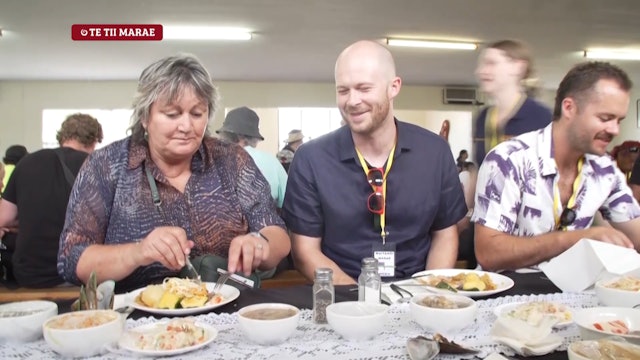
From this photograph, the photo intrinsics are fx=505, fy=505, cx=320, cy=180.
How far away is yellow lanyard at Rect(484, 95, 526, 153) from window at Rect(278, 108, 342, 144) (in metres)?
8.24

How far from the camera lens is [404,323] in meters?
1.17

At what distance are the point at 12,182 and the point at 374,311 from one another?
2.66 m

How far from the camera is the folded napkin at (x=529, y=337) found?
3.18 feet

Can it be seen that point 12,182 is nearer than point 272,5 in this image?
Yes

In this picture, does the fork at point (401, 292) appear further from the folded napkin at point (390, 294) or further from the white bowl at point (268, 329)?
the white bowl at point (268, 329)

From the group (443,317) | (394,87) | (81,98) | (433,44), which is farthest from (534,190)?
(81,98)

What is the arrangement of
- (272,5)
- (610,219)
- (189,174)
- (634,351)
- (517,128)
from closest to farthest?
1. (634,351)
2. (189,174)
3. (610,219)
4. (517,128)
5. (272,5)

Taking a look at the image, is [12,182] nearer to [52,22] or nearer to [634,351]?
[634,351]

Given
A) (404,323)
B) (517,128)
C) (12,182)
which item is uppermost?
(517,128)

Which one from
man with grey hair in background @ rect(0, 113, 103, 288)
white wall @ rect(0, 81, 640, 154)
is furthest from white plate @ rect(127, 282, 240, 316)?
white wall @ rect(0, 81, 640, 154)

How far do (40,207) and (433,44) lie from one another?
20.4 ft

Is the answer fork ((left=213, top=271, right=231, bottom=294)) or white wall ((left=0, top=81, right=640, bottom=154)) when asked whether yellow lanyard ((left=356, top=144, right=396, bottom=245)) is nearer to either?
fork ((left=213, top=271, right=231, bottom=294))

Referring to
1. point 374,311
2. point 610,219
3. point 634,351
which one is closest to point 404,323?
point 374,311

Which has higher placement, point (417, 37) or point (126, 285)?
point (417, 37)
